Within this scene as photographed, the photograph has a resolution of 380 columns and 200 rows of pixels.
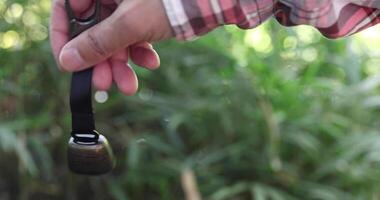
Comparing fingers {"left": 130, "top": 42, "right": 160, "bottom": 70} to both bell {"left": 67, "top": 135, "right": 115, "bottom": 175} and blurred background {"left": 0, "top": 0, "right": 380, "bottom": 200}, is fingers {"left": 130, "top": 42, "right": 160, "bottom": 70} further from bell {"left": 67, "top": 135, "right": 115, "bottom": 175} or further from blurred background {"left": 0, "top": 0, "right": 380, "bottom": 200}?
blurred background {"left": 0, "top": 0, "right": 380, "bottom": 200}

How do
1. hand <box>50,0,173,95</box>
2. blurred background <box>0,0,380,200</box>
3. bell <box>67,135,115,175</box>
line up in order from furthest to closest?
blurred background <box>0,0,380,200</box>
bell <box>67,135,115,175</box>
hand <box>50,0,173,95</box>

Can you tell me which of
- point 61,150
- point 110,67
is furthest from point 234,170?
point 110,67

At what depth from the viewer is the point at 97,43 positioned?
3.01ft

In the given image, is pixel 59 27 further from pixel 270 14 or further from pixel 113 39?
pixel 270 14

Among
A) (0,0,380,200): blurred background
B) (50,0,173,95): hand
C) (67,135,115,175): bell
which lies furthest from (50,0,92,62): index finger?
(0,0,380,200): blurred background

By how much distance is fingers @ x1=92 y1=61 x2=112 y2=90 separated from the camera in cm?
97

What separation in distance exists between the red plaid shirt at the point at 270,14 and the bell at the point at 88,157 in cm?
19

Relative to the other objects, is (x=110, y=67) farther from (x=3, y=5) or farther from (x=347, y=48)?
(x=347, y=48)

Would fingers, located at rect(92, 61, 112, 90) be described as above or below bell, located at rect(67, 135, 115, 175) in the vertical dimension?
above

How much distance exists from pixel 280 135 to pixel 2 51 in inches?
30.2

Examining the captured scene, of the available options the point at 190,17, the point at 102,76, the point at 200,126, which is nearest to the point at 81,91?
the point at 102,76

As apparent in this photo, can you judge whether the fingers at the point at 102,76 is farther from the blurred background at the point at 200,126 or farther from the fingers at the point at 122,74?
the blurred background at the point at 200,126

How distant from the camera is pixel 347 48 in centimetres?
218

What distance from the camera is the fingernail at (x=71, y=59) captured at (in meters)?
0.94
